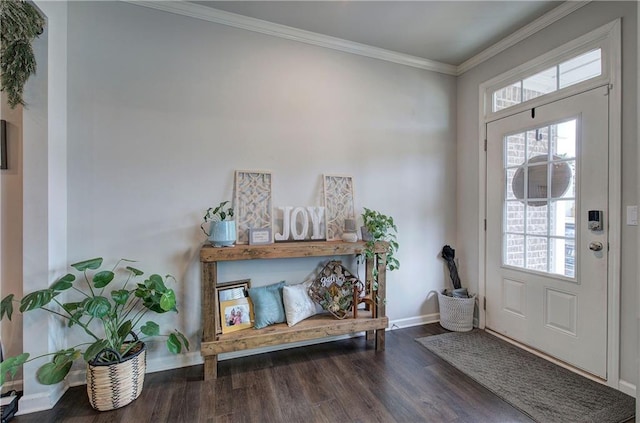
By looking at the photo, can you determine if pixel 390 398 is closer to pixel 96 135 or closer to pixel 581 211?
pixel 581 211

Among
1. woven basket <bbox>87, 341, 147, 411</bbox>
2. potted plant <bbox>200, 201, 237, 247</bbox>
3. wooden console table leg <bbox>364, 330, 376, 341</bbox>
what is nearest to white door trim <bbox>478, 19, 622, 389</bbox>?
wooden console table leg <bbox>364, 330, 376, 341</bbox>

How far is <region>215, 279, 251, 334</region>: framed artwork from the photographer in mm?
2157

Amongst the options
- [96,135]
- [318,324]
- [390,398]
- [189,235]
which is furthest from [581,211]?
[96,135]

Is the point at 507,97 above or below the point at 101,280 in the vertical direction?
above

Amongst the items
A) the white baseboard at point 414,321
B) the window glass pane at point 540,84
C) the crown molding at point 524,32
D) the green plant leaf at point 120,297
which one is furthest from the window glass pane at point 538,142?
the green plant leaf at point 120,297

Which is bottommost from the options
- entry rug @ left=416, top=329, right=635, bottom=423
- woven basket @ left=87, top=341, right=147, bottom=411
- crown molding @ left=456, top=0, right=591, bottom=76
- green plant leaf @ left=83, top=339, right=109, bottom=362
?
entry rug @ left=416, top=329, right=635, bottom=423

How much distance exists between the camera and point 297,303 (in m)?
2.27

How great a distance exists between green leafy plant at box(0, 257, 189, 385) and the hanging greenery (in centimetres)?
111

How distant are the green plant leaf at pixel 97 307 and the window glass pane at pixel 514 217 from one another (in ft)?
10.6

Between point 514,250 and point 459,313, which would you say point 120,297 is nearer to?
point 459,313

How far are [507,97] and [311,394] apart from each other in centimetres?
305

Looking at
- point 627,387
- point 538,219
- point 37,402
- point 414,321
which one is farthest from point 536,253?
point 37,402

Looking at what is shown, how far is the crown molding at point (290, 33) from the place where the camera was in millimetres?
2154

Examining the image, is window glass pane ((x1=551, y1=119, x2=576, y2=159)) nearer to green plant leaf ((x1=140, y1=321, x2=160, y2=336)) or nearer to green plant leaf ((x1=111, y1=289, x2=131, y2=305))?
green plant leaf ((x1=140, y1=321, x2=160, y2=336))
